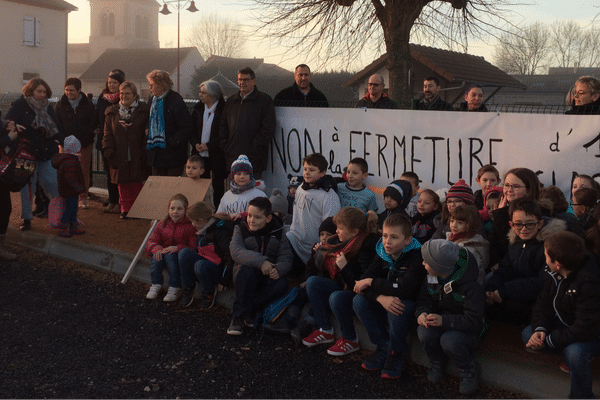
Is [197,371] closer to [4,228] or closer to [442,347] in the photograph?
[442,347]

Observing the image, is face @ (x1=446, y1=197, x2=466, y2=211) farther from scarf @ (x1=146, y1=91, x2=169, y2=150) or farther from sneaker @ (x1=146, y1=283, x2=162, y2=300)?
scarf @ (x1=146, y1=91, x2=169, y2=150)

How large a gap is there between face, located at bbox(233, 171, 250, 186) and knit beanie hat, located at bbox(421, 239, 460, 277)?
2818 millimetres

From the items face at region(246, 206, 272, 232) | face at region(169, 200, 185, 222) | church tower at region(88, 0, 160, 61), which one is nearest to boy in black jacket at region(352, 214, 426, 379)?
face at region(246, 206, 272, 232)

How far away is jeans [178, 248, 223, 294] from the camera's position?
236 inches

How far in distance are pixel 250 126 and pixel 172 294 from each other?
254cm

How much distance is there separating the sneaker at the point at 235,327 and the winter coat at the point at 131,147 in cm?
396

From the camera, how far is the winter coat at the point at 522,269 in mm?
4469

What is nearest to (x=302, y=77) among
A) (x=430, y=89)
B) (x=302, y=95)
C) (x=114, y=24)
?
(x=302, y=95)

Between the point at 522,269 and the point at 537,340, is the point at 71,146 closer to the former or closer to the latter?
the point at 522,269

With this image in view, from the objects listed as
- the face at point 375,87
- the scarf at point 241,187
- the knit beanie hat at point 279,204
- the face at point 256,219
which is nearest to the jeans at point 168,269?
the scarf at point 241,187

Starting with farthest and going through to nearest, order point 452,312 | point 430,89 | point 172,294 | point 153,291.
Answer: point 430,89 → point 153,291 → point 172,294 → point 452,312

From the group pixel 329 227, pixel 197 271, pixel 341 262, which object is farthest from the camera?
pixel 197 271

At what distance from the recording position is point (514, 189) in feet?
16.6

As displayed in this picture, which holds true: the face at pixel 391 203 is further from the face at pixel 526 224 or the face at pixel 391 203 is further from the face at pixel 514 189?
the face at pixel 526 224
